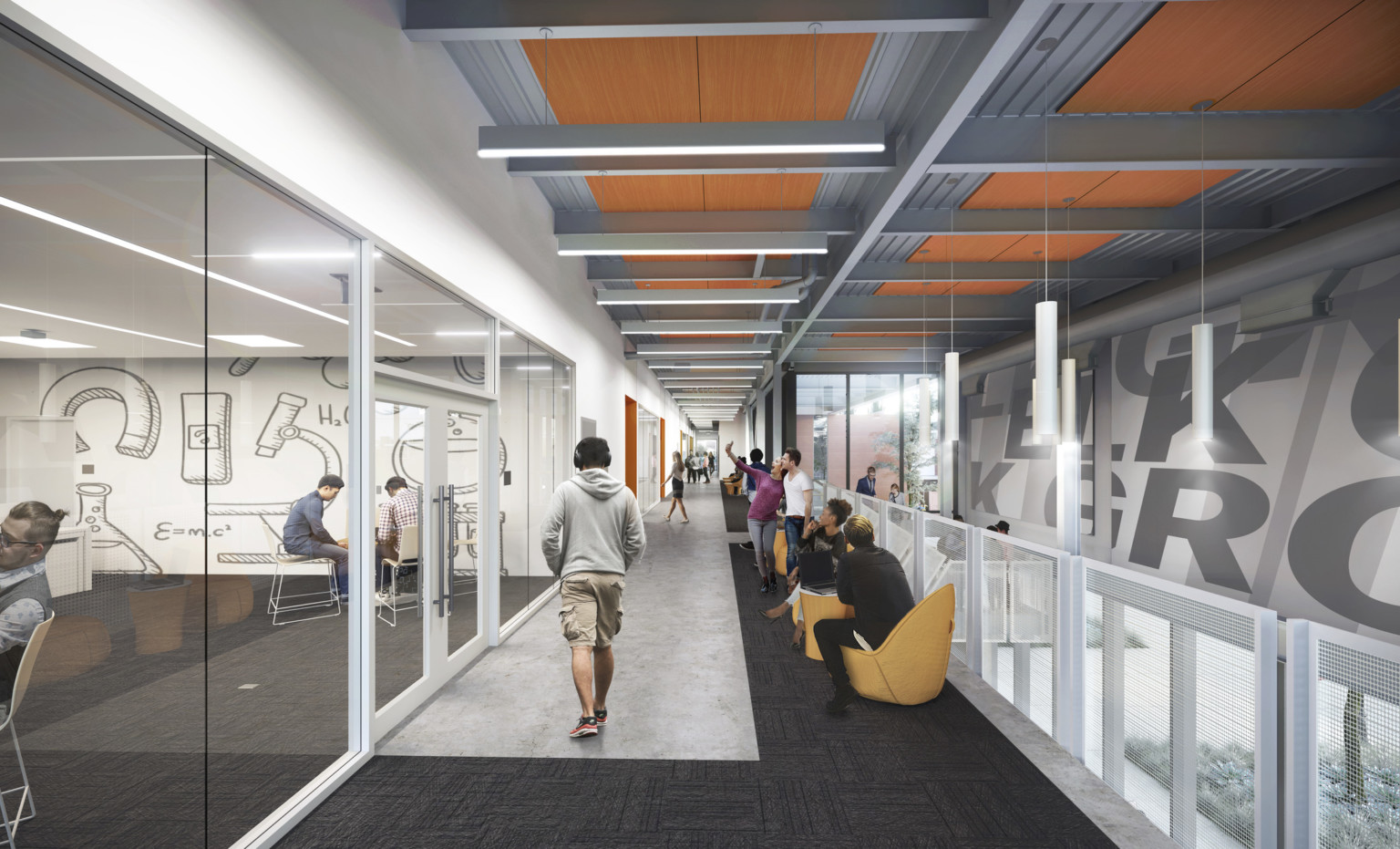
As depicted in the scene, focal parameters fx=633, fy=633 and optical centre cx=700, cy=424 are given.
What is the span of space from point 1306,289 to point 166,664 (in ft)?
27.2

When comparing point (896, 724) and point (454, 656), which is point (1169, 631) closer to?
point (896, 724)

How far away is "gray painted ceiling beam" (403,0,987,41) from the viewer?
2.97m

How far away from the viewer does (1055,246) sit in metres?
7.41

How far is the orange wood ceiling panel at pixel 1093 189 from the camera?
531 centimetres

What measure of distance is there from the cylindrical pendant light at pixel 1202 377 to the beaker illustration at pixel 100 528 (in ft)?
18.9

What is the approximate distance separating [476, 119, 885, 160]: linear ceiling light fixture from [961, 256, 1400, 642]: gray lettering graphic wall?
5.37 metres

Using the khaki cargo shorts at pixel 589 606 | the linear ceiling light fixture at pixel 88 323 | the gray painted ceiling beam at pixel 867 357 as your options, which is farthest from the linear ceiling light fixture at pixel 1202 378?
the gray painted ceiling beam at pixel 867 357

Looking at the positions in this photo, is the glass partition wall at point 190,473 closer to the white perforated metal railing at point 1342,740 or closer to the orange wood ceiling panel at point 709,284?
the white perforated metal railing at point 1342,740

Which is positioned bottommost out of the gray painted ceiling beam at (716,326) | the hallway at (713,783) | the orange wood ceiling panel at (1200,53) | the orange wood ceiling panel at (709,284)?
the hallway at (713,783)

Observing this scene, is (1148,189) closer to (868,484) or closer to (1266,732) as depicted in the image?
(1266,732)

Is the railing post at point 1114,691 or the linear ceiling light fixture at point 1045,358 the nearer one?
the railing post at point 1114,691

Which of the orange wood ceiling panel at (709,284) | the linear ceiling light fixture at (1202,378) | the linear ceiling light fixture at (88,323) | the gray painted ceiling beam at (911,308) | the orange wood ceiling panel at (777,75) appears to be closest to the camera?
the linear ceiling light fixture at (88,323)

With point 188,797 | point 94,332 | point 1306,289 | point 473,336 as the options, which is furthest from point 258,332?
point 1306,289

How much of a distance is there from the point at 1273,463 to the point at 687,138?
7.31 m
